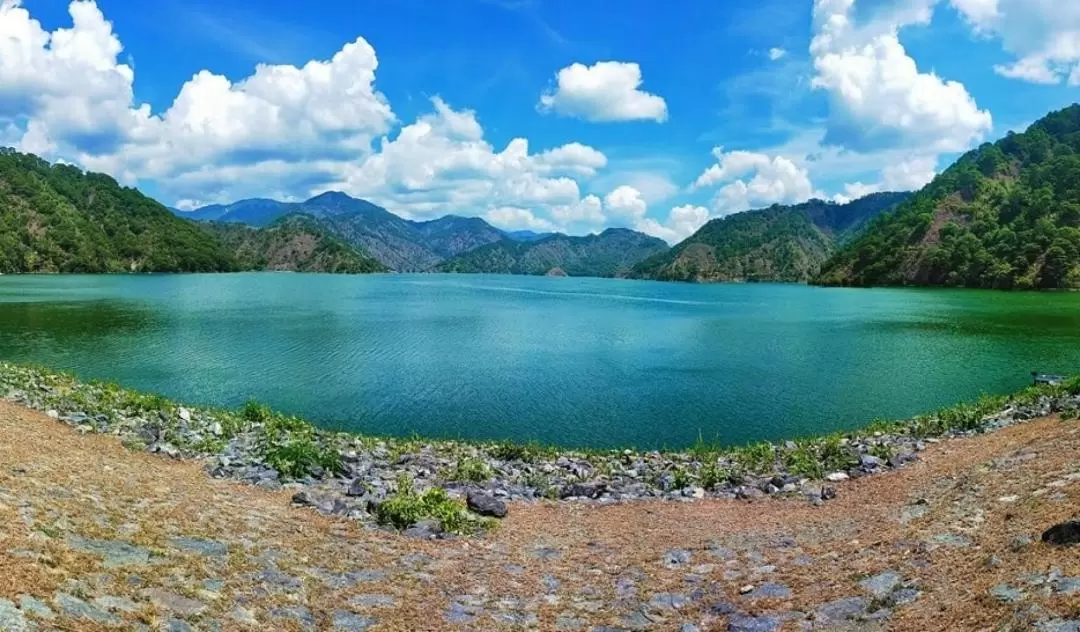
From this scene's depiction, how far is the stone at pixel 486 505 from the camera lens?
1870 cm

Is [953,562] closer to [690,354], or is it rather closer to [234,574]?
[234,574]

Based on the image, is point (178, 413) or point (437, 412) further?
point (437, 412)

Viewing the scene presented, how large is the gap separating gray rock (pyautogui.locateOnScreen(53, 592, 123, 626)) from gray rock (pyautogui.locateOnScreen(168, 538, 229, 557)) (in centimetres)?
337

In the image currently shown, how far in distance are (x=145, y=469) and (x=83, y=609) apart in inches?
390

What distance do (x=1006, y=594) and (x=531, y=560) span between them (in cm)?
918

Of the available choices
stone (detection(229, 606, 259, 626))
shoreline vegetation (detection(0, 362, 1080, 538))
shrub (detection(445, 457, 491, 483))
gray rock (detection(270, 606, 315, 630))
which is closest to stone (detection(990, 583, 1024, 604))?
shoreline vegetation (detection(0, 362, 1080, 538))

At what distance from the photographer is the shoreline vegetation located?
19.0m

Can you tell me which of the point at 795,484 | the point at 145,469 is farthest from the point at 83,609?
the point at 795,484

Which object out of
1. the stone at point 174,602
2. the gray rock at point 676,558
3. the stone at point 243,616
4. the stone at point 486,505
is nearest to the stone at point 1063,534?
the gray rock at point 676,558

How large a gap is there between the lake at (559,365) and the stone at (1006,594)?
24257 mm

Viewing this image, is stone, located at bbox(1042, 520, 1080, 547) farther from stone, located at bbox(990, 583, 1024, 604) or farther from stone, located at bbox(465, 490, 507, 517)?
stone, located at bbox(465, 490, 507, 517)

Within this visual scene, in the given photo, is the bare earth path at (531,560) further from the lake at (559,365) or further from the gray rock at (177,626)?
the lake at (559,365)

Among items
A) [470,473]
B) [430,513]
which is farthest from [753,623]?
[470,473]

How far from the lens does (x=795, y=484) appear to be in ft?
73.2
